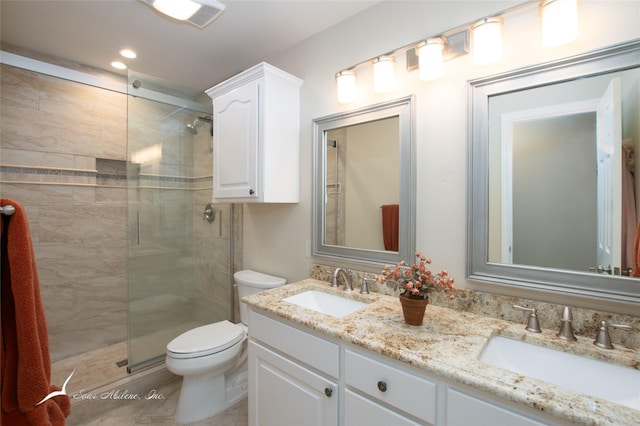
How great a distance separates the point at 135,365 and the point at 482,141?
2596 millimetres

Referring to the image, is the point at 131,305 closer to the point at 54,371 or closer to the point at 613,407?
the point at 54,371

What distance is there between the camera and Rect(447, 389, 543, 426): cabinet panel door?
760mm

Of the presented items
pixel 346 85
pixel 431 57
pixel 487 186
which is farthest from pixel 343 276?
pixel 431 57

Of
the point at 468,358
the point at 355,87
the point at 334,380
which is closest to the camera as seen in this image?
the point at 468,358

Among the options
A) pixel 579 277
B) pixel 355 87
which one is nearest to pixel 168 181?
pixel 355 87

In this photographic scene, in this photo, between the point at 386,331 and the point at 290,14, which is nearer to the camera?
the point at 386,331

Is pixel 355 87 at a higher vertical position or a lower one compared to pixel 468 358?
higher

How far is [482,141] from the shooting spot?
4.14ft

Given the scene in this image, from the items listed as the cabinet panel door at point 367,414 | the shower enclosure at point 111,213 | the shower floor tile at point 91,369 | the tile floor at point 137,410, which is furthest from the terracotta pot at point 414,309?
the shower floor tile at point 91,369

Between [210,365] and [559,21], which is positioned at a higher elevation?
[559,21]

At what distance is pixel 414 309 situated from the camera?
112 centimetres

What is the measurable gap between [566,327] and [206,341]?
1.79 m

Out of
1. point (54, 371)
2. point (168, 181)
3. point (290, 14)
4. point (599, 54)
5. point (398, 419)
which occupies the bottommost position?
point (54, 371)

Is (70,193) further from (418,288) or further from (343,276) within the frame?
(418,288)
